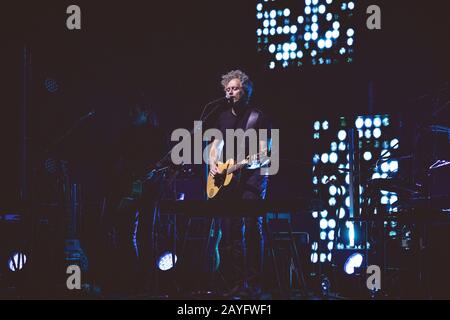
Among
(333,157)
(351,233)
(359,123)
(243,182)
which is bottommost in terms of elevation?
(351,233)

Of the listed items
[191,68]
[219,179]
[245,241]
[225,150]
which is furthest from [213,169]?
[191,68]

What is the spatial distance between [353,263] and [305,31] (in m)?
2.65

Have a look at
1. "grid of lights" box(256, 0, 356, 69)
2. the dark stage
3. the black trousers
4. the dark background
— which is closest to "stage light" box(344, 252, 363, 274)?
the dark stage

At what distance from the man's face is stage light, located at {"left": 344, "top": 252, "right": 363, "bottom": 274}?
1.78 meters

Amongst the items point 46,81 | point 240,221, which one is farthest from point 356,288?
point 46,81

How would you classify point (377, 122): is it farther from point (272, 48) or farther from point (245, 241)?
point (245, 241)

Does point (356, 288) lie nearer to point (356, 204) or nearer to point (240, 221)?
point (356, 204)

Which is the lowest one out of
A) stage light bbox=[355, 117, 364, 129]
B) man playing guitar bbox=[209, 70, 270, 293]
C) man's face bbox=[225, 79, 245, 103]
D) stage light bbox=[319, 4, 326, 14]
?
man playing guitar bbox=[209, 70, 270, 293]

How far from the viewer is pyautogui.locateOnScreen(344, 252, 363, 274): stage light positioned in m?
5.94

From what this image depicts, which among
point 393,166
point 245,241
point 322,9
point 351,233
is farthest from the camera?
point 322,9

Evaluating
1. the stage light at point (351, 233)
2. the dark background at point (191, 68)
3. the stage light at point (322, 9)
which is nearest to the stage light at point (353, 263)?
the stage light at point (351, 233)

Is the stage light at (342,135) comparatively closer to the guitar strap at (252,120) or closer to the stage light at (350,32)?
the stage light at (350,32)

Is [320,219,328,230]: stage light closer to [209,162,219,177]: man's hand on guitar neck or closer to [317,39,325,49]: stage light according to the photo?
[317,39,325,49]: stage light

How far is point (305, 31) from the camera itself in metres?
7.31
